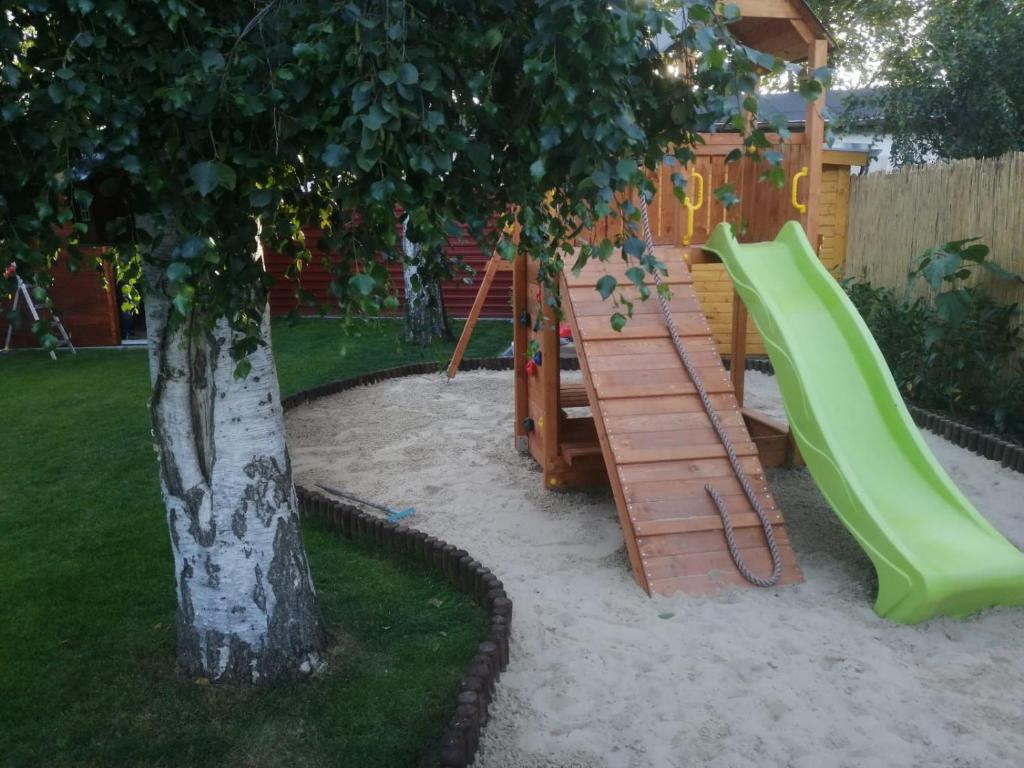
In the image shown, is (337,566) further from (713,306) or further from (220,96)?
(713,306)

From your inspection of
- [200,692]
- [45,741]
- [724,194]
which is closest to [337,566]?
[200,692]

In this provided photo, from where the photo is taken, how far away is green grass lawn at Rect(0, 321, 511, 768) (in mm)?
2984

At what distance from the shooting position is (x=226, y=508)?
319cm

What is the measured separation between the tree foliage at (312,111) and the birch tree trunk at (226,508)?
0.87 meters

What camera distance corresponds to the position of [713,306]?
10.6 meters

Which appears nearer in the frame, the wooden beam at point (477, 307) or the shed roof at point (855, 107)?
the wooden beam at point (477, 307)

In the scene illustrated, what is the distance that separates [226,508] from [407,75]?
1978 millimetres

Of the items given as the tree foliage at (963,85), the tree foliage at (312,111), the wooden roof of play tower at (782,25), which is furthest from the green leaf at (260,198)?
the tree foliage at (963,85)

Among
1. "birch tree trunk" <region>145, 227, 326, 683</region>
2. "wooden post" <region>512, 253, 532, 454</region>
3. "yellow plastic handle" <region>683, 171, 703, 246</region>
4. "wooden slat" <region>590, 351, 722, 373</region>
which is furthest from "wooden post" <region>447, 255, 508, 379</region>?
"birch tree trunk" <region>145, 227, 326, 683</region>

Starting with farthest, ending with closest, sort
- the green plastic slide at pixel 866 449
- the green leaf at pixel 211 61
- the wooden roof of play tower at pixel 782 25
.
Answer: the wooden roof of play tower at pixel 782 25 → the green plastic slide at pixel 866 449 → the green leaf at pixel 211 61

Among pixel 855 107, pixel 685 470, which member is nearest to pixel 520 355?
pixel 685 470

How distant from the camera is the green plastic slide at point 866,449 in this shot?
3910mm

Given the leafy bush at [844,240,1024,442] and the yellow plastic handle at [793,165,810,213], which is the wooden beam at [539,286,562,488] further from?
the leafy bush at [844,240,1024,442]

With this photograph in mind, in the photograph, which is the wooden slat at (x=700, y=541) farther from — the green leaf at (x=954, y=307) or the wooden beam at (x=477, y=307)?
the green leaf at (x=954, y=307)
